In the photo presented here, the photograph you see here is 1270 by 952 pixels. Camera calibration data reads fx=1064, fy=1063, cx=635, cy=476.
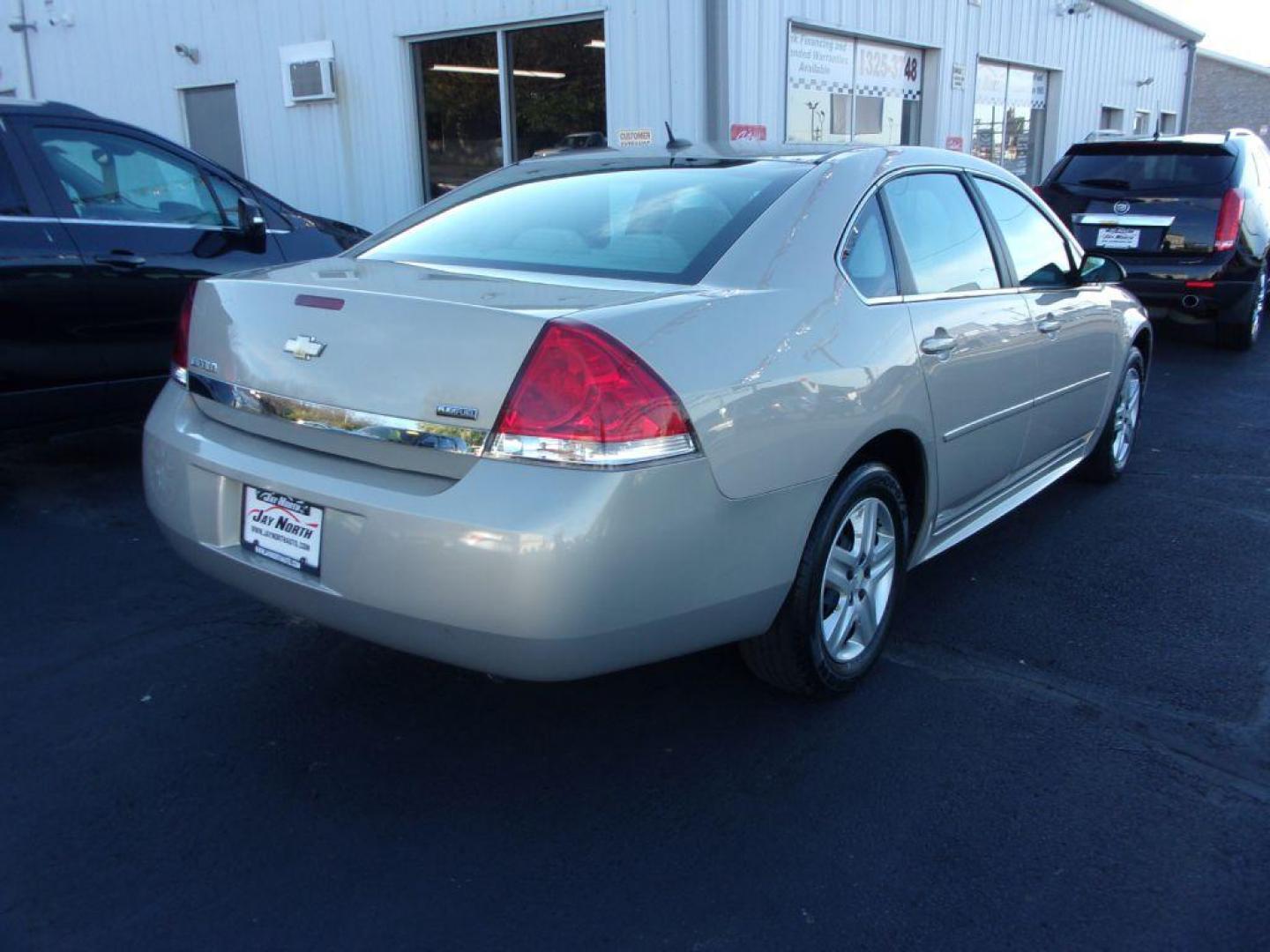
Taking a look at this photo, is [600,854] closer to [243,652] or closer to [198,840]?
[198,840]

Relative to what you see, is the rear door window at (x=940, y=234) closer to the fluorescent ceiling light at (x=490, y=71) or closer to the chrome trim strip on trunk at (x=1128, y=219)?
the chrome trim strip on trunk at (x=1128, y=219)

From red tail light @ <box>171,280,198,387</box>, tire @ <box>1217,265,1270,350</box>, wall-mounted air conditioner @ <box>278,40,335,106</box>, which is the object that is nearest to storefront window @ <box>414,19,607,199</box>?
wall-mounted air conditioner @ <box>278,40,335,106</box>

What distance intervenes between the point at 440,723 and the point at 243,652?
A: 0.82 meters

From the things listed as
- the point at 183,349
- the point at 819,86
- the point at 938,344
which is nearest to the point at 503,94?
the point at 819,86

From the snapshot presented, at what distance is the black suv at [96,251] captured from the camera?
463 centimetres

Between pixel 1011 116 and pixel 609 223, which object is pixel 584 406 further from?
pixel 1011 116

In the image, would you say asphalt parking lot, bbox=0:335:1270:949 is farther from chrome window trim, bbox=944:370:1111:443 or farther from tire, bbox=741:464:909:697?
chrome window trim, bbox=944:370:1111:443

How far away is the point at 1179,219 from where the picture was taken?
819 cm

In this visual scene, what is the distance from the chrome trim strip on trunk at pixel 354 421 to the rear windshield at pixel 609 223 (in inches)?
26.9

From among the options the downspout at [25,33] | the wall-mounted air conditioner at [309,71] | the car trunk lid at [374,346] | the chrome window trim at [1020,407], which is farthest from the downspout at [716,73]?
the downspout at [25,33]

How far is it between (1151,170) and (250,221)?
6.94 metres

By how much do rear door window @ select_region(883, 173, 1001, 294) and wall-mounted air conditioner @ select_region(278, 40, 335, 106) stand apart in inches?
303

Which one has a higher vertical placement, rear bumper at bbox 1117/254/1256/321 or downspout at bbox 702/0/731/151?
downspout at bbox 702/0/731/151

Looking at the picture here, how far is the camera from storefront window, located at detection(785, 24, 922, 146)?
9242 millimetres
